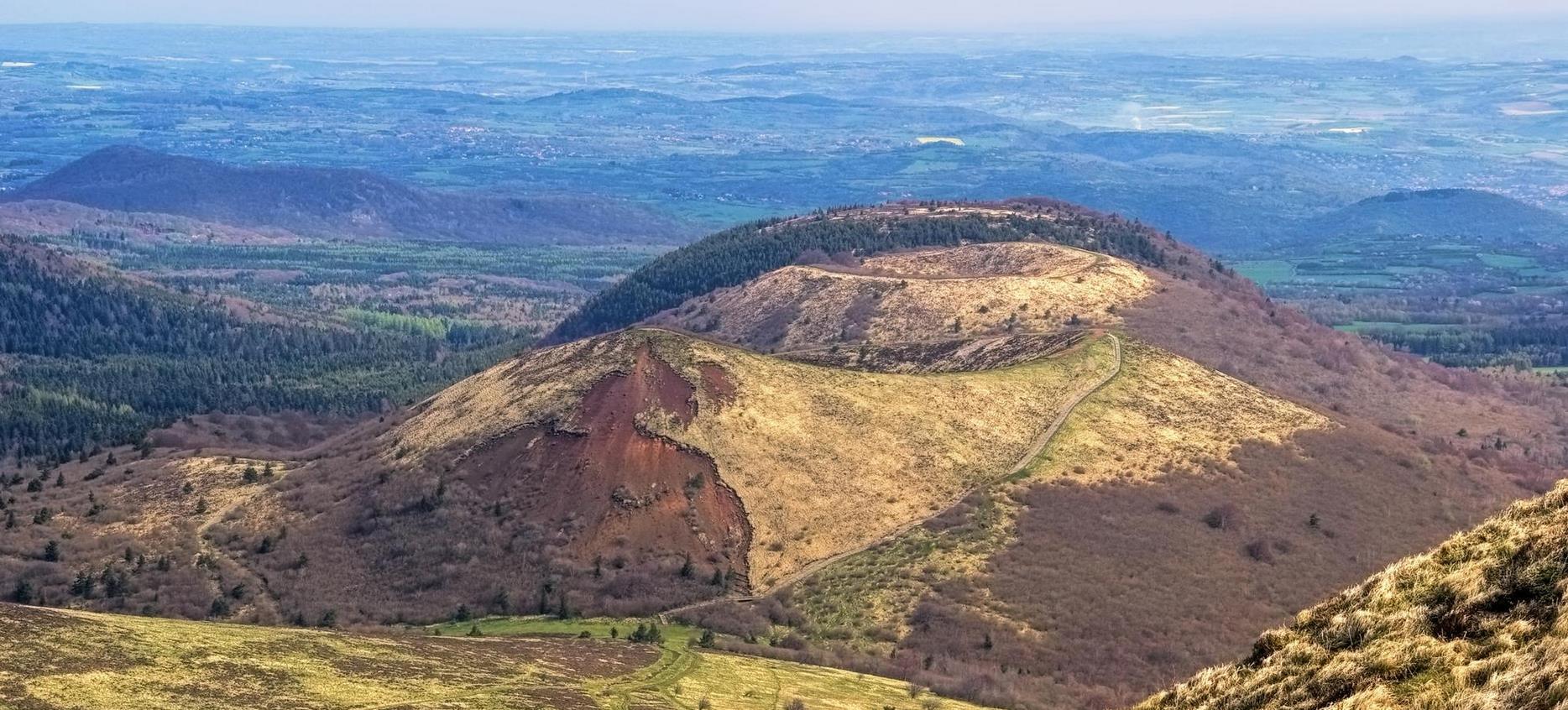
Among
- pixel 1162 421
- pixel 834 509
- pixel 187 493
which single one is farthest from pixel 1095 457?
pixel 187 493

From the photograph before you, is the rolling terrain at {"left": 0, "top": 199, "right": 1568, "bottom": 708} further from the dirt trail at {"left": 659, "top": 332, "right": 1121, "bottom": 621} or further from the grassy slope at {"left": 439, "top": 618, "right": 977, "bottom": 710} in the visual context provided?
the grassy slope at {"left": 439, "top": 618, "right": 977, "bottom": 710}

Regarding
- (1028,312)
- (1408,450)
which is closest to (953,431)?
(1408,450)

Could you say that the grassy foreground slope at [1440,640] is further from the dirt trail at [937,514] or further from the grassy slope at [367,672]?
the dirt trail at [937,514]

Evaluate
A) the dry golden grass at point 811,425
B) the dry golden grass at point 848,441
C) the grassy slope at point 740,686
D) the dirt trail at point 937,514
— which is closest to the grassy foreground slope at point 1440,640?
the grassy slope at point 740,686

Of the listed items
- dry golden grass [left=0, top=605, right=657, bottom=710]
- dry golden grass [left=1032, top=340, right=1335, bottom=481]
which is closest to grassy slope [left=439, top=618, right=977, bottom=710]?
dry golden grass [left=0, top=605, right=657, bottom=710]

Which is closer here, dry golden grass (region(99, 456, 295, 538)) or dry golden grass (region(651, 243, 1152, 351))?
dry golden grass (region(99, 456, 295, 538))

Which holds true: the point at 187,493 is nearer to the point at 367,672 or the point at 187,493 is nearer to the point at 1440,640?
the point at 367,672

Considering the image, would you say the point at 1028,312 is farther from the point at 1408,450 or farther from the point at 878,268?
the point at 1408,450
